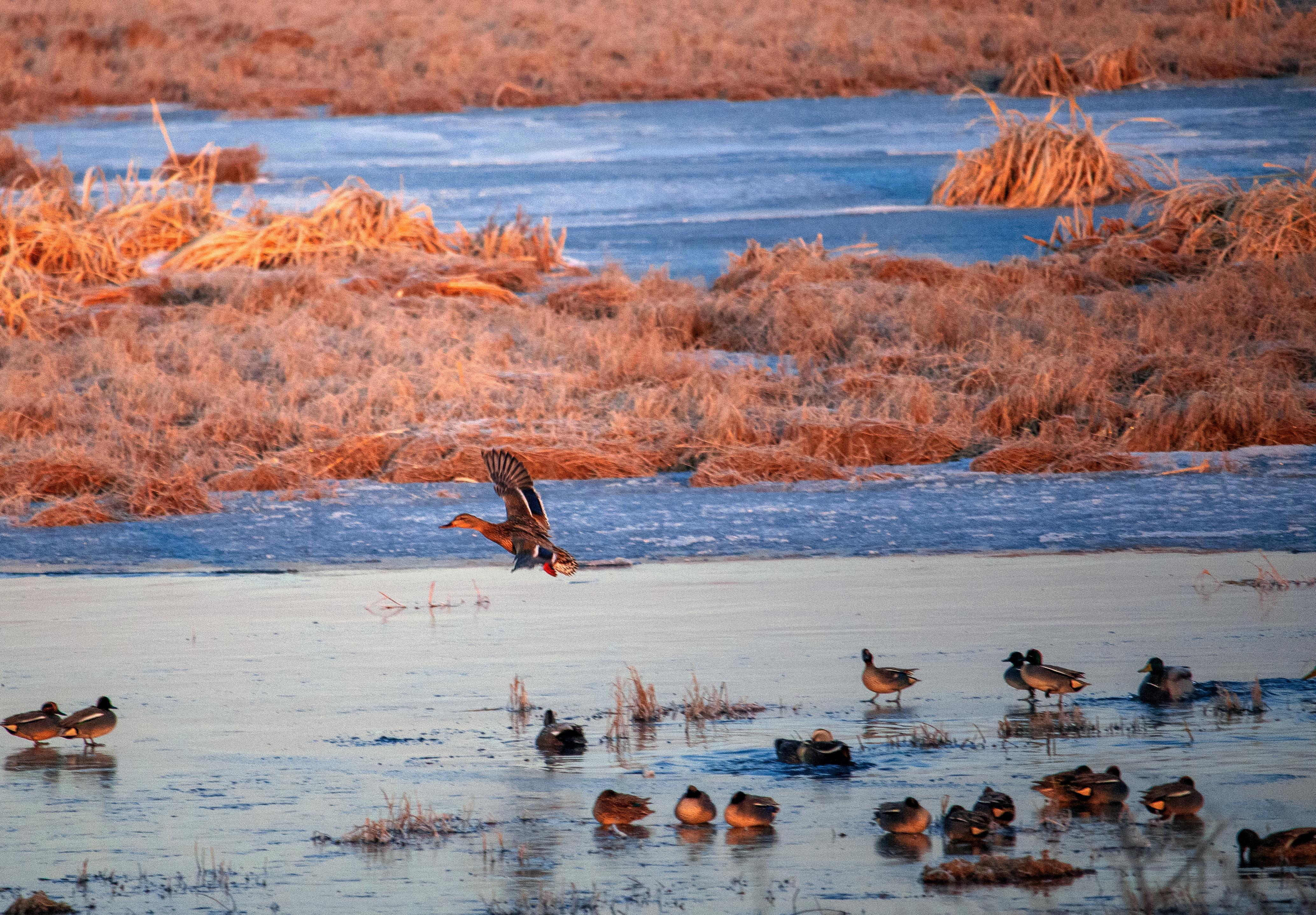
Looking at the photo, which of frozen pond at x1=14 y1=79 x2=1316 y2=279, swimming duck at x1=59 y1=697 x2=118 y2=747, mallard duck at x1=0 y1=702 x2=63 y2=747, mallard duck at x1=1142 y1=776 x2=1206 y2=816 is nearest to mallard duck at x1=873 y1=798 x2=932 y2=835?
mallard duck at x1=1142 y1=776 x2=1206 y2=816

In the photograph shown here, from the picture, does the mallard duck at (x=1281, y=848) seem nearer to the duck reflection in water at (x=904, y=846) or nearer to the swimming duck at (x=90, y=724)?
the duck reflection in water at (x=904, y=846)

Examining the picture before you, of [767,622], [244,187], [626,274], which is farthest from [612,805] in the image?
[244,187]

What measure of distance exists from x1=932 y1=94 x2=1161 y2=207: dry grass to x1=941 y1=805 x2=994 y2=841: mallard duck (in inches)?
721

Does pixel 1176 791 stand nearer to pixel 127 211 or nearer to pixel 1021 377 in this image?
pixel 1021 377

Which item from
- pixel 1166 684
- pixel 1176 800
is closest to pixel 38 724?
pixel 1176 800

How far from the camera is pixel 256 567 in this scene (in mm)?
9750

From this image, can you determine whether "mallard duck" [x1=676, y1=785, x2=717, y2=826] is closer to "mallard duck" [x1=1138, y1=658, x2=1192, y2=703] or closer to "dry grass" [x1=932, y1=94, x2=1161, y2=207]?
"mallard duck" [x1=1138, y1=658, x2=1192, y2=703]

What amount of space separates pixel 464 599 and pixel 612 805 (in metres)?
3.55

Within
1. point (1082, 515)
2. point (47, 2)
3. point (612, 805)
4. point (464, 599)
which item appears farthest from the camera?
point (47, 2)

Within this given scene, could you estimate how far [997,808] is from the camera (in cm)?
546

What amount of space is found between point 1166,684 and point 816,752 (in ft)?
4.99

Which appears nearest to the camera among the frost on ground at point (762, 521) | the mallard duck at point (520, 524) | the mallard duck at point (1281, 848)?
the mallard duck at point (1281, 848)

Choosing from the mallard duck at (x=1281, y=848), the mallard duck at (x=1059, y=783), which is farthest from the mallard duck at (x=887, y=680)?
the mallard duck at (x=1281, y=848)

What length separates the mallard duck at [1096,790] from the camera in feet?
18.4
